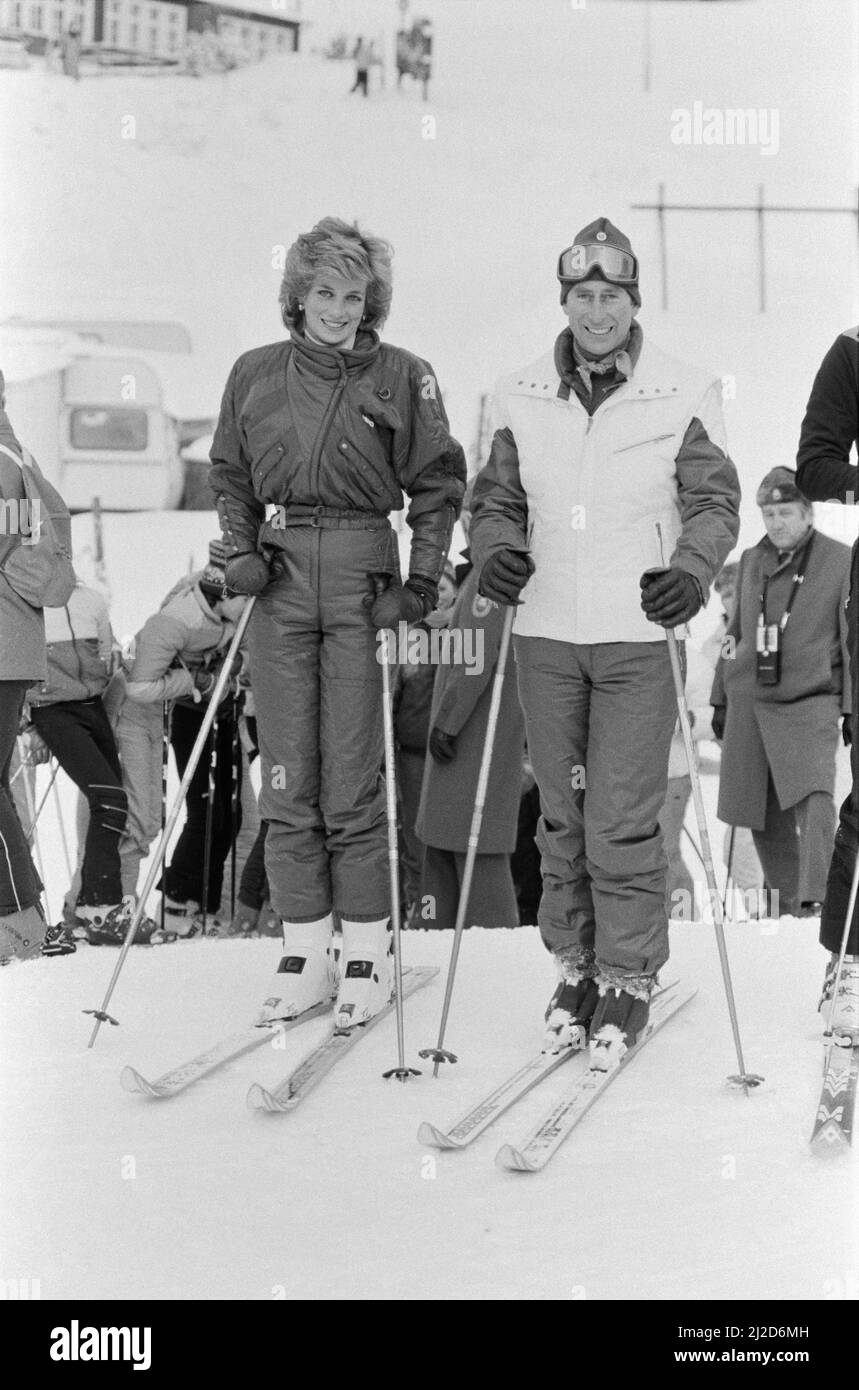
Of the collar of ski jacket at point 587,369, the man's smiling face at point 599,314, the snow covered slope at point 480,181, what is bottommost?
the collar of ski jacket at point 587,369

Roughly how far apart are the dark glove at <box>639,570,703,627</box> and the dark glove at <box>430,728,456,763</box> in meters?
1.89

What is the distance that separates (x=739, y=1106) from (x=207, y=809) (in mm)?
3234

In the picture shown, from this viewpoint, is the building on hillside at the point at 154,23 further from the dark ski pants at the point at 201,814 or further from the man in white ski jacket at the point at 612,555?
the man in white ski jacket at the point at 612,555

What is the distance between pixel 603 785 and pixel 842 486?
798mm

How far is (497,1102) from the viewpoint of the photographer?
3.10 meters

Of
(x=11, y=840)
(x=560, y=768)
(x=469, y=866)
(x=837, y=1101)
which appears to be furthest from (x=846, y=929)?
(x=11, y=840)

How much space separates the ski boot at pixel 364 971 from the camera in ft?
12.2

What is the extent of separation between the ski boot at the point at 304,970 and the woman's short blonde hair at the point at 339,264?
142 centimetres

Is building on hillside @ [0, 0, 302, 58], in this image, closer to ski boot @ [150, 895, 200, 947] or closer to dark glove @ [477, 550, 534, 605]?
ski boot @ [150, 895, 200, 947]

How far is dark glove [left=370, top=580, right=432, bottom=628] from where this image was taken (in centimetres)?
367

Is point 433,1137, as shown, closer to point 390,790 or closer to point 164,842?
point 390,790

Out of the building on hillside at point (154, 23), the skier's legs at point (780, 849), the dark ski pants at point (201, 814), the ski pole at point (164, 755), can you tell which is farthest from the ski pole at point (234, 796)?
the building on hillside at point (154, 23)

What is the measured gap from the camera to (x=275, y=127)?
1107cm

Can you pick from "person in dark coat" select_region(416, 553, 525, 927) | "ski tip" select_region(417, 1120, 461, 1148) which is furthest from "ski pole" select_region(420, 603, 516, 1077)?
"person in dark coat" select_region(416, 553, 525, 927)
